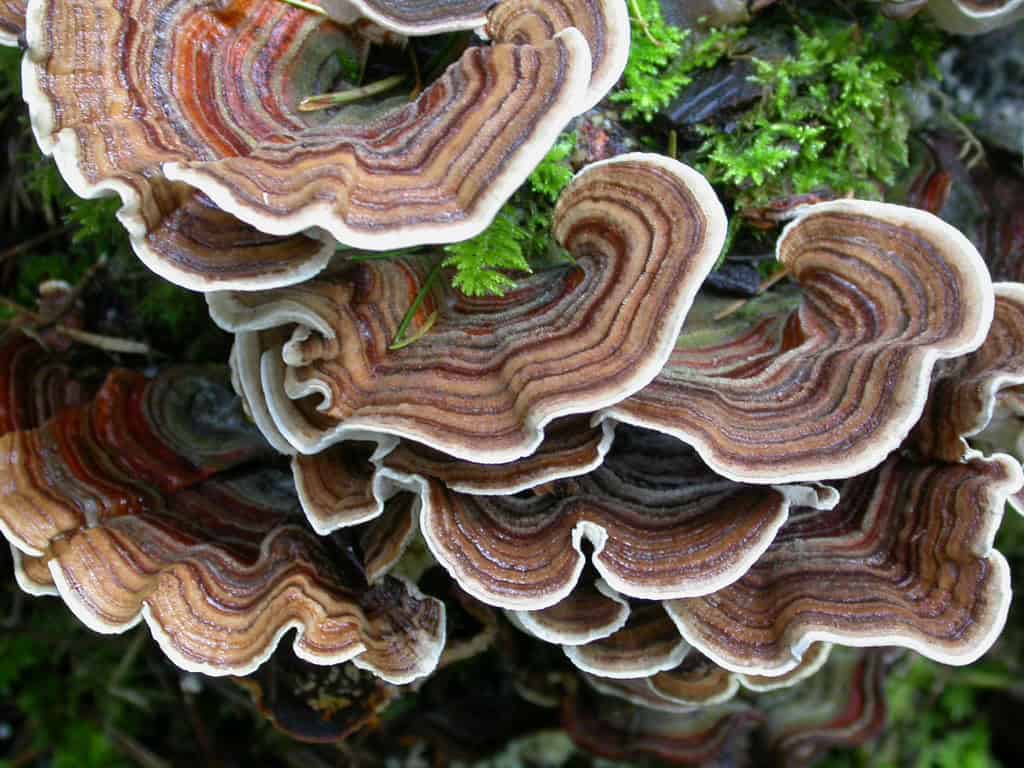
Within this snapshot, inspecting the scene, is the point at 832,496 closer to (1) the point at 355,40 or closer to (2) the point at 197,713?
(1) the point at 355,40

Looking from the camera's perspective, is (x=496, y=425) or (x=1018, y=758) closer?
(x=496, y=425)

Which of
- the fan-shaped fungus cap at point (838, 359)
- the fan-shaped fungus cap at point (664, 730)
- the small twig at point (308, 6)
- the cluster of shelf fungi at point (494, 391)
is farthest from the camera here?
the fan-shaped fungus cap at point (664, 730)

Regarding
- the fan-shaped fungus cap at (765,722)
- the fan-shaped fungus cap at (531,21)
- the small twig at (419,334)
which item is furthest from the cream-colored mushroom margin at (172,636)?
the fan-shaped fungus cap at (765,722)

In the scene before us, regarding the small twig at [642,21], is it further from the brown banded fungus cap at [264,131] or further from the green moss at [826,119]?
the brown banded fungus cap at [264,131]

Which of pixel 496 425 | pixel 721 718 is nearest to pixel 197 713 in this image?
pixel 721 718

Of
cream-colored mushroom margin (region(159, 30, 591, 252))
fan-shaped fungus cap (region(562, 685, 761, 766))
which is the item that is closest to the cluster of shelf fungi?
cream-colored mushroom margin (region(159, 30, 591, 252))
